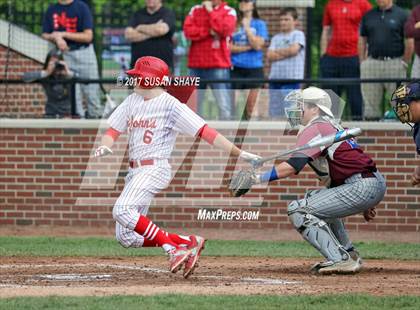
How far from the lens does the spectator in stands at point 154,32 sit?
568 inches

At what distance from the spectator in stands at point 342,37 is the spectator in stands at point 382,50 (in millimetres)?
173

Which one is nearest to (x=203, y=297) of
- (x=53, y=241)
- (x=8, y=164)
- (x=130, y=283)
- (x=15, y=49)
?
(x=130, y=283)

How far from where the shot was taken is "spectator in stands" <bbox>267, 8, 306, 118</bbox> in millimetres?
14281

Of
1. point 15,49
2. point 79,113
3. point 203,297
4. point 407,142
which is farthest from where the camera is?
point 15,49

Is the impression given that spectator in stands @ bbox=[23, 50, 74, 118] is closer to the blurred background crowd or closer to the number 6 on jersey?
the blurred background crowd

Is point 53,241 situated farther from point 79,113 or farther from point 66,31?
point 66,31

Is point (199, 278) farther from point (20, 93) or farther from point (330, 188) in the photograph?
point (20, 93)

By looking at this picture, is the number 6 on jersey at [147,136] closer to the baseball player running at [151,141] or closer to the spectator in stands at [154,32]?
the baseball player running at [151,141]

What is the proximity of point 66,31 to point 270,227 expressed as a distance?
3916mm

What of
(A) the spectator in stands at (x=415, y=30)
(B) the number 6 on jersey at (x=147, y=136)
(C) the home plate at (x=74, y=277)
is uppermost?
(A) the spectator in stands at (x=415, y=30)

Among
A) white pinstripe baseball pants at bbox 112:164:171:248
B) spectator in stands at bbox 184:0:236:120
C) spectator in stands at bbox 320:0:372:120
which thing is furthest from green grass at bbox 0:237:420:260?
spectator in stands at bbox 320:0:372:120

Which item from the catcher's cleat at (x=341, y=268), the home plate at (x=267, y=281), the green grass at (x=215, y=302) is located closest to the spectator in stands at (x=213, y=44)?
the catcher's cleat at (x=341, y=268)

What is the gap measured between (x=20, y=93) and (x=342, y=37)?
181 inches

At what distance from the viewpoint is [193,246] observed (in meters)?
9.33
